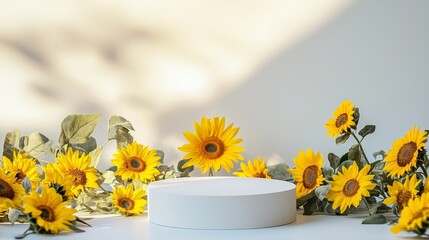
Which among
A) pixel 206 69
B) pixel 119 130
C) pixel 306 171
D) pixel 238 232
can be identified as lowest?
pixel 238 232

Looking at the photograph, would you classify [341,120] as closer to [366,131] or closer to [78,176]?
[366,131]

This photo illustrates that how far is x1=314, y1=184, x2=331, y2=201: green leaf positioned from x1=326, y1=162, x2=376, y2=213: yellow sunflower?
0.05 feet

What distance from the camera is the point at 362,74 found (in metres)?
1.48

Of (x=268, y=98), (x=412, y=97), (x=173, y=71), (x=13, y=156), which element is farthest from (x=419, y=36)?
(x=13, y=156)

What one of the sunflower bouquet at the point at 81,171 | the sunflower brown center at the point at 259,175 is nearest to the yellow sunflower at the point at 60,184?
the sunflower bouquet at the point at 81,171

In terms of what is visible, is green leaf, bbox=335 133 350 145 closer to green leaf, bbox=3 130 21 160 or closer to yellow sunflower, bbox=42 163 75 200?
yellow sunflower, bbox=42 163 75 200

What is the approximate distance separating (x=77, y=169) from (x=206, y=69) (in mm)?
330

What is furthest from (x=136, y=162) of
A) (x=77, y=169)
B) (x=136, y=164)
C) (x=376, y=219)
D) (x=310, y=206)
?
(x=376, y=219)

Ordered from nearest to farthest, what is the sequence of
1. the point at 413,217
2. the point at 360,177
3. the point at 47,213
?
the point at 413,217 → the point at 47,213 → the point at 360,177

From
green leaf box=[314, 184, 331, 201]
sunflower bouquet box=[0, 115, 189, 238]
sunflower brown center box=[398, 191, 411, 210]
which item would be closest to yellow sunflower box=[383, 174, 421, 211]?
sunflower brown center box=[398, 191, 411, 210]

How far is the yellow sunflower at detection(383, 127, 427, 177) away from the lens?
1.21 metres

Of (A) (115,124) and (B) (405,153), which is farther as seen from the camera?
(A) (115,124)

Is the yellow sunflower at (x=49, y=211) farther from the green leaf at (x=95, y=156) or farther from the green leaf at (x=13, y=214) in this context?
the green leaf at (x=95, y=156)

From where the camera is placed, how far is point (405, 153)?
124 cm
